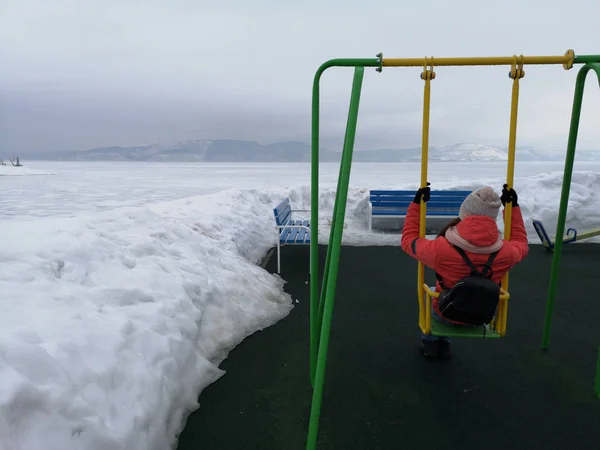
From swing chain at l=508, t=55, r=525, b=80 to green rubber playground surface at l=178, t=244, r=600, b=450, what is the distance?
2.27m

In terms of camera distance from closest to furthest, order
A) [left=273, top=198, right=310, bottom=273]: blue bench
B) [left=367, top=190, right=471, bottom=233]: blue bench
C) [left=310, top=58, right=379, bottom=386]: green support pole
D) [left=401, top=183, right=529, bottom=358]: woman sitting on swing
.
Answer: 1. [left=310, top=58, right=379, bottom=386]: green support pole
2. [left=401, top=183, right=529, bottom=358]: woman sitting on swing
3. [left=273, top=198, right=310, bottom=273]: blue bench
4. [left=367, top=190, right=471, bottom=233]: blue bench

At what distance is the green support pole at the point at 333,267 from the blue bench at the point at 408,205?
22.6ft

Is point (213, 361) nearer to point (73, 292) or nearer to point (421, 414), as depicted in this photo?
point (73, 292)

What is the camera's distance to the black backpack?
8.64 ft

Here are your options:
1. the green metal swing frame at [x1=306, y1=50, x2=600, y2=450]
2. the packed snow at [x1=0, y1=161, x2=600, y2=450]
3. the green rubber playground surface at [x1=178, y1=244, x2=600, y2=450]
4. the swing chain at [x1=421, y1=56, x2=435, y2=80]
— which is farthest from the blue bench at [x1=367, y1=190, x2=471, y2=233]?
the swing chain at [x1=421, y1=56, x2=435, y2=80]

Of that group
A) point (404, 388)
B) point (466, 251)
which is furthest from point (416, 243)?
point (404, 388)

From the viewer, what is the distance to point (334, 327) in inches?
168

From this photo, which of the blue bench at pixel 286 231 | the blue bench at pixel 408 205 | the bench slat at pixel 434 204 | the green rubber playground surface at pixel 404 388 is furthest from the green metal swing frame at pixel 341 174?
the bench slat at pixel 434 204

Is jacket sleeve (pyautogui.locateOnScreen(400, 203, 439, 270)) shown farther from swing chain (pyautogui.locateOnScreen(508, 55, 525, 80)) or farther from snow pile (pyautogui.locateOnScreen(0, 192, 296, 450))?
snow pile (pyautogui.locateOnScreen(0, 192, 296, 450))

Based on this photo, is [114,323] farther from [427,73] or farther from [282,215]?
[282,215]

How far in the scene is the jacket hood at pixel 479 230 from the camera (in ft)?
8.89

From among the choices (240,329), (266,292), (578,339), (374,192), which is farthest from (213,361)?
(374,192)

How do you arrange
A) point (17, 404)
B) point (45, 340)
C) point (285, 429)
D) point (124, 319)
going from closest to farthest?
point (17, 404) < point (45, 340) < point (285, 429) < point (124, 319)

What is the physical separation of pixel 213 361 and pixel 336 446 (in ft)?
4.46
